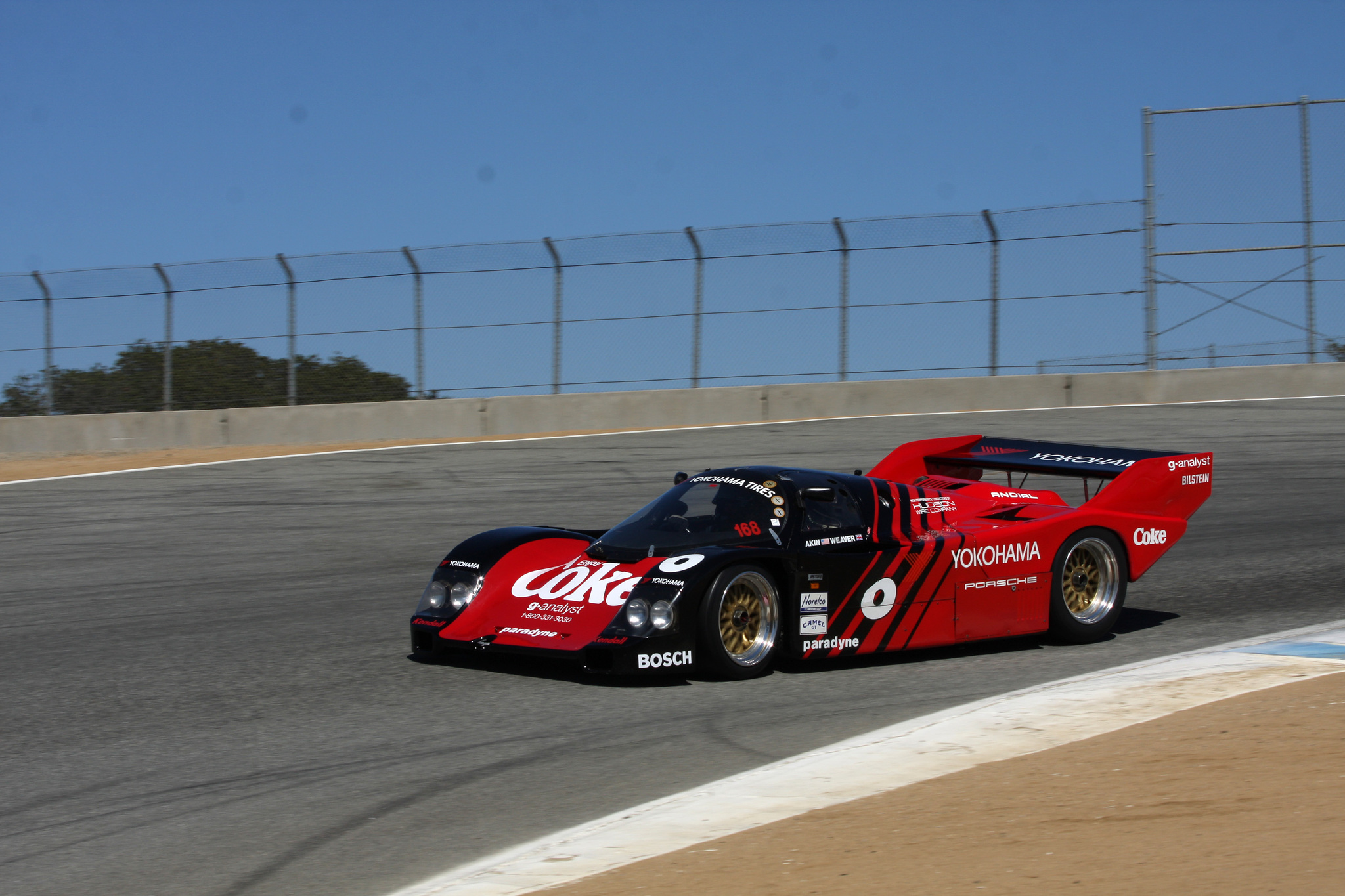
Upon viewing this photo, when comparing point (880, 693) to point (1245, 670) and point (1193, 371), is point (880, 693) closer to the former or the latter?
point (1245, 670)

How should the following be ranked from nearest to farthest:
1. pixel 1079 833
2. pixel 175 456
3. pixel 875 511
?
pixel 1079 833, pixel 875 511, pixel 175 456

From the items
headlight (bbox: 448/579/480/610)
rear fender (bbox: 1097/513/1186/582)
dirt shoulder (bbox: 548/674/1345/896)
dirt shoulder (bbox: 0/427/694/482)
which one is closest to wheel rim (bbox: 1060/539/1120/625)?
rear fender (bbox: 1097/513/1186/582)

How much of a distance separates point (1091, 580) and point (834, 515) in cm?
185

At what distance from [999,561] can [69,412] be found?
1690cm

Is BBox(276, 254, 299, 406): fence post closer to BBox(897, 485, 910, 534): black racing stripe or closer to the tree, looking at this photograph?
the tree

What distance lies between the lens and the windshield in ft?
24.1

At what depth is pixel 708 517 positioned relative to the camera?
750 cm

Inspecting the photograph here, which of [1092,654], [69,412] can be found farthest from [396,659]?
[69,412]

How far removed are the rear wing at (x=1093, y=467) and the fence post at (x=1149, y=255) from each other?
10927mm

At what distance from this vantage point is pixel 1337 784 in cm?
459

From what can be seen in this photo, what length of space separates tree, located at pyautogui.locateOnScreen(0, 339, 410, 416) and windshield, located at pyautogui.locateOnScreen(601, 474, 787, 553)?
13277 millimetres

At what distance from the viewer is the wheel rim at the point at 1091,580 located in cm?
823

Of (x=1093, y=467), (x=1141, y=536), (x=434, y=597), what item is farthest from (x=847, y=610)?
(x=1093, y=467)

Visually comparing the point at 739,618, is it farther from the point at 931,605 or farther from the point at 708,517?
the point at 931,605
